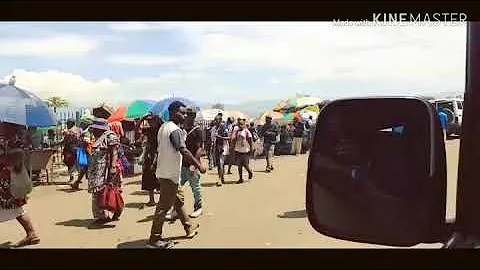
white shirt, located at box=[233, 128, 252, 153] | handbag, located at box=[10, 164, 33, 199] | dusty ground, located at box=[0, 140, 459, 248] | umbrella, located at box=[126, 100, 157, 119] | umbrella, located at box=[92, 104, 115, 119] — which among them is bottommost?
dusty ground, located at box=[0, 140, 459, 248]

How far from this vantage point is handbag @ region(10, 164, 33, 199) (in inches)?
155

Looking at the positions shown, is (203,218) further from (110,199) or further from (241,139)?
(241,139)

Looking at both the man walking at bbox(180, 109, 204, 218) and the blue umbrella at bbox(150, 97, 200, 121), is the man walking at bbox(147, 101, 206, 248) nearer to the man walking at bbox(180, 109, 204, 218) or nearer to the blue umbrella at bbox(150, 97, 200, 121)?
the blue umbrella at bbox(150, 97, 200, 121)

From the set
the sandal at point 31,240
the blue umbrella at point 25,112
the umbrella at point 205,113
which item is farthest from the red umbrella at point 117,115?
the sandal at point 31,240

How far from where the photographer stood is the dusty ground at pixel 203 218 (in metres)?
3.39

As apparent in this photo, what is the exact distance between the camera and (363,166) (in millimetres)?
1128

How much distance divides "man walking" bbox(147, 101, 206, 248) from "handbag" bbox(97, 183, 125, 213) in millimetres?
889

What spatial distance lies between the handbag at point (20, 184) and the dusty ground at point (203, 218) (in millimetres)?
268

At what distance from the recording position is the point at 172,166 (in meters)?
4.14

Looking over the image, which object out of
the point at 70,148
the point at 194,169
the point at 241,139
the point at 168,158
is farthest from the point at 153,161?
the point at 70,148

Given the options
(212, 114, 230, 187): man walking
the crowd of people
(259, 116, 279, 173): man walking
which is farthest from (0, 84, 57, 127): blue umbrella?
(259, 116, 279, 173): man walking

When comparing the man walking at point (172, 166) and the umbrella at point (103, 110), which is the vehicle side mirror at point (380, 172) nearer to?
the umbrella at point (103, 110)
